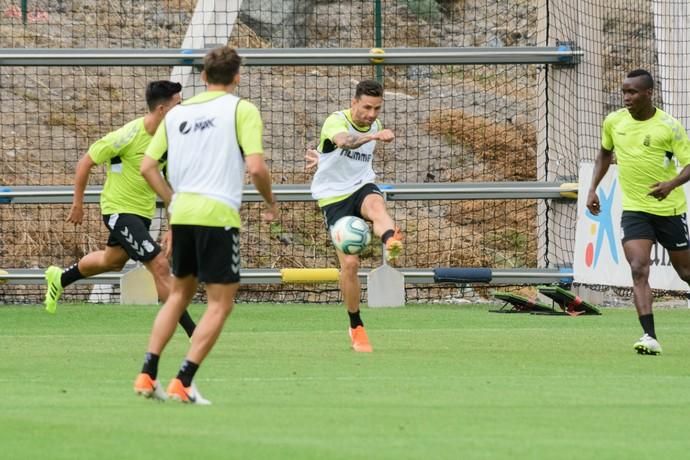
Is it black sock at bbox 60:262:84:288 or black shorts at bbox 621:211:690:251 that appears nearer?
black shorts at bbox 621:211:690:251

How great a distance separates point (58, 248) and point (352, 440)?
15.3 meters

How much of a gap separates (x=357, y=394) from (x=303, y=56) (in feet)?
33.3

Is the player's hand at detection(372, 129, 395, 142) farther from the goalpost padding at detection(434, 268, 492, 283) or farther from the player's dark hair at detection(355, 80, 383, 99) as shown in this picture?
the goalpost padding at detection(434, 268, 492, 283)

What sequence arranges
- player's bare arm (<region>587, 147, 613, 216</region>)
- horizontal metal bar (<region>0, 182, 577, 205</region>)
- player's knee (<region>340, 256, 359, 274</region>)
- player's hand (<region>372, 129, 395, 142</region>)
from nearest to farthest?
player's hand (<region>372, 129, 395, 142</region>), player's knee (<region>340, 256, 359, 274</region>), player's bare arm (<region>587, 147, 613, 216</region>), horizontal metal bar (<region>0, 182, 577, 205</region>)

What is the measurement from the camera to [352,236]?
13.0 metres

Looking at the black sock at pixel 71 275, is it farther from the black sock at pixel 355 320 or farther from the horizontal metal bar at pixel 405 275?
the horizontal metal bar at pixel 405 275

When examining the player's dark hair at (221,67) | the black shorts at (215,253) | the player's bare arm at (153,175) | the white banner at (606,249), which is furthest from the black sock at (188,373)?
the white banner at (606,249)

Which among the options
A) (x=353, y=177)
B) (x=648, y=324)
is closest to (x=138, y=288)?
(x=353, y=177)

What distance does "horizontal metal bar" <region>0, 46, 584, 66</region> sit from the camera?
62.8 feet

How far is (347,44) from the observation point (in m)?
28.4

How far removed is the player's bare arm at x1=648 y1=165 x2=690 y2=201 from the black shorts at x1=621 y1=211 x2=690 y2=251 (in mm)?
403

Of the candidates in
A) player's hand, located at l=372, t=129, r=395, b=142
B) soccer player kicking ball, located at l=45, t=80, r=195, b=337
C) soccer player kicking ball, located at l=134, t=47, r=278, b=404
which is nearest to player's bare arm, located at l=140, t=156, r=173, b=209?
soccer player kicking ball, located at l=134, t=47, r=278, b=404

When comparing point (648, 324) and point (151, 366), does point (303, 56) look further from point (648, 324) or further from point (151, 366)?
point (151, 366)

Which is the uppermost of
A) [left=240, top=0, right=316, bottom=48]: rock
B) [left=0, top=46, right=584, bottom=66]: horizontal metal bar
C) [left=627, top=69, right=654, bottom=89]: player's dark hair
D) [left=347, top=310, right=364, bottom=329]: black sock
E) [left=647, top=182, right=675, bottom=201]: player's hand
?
[left=240, top=0, right=316, bottom=48]: rock
